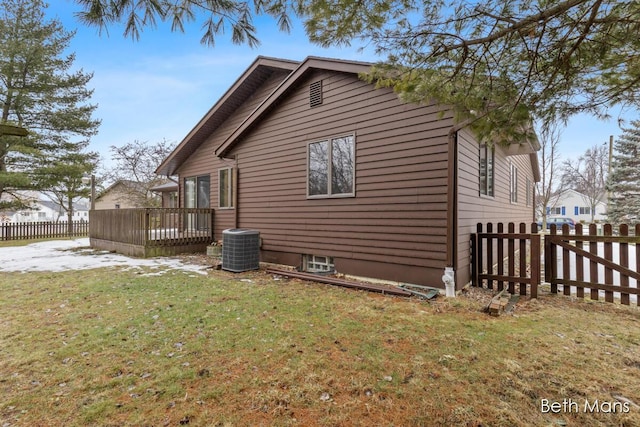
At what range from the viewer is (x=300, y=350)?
286 cm

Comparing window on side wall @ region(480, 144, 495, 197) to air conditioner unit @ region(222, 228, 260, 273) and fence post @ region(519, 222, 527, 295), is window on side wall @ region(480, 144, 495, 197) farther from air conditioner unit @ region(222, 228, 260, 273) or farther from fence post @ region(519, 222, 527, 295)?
air conditioner unit @ region(222, 228, 260, 273)

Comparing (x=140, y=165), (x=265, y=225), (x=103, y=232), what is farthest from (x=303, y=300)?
(x=140, y=165)

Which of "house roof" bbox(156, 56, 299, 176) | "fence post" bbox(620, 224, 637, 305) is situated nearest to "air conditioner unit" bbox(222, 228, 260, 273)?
"house roof" bbox(156, 56, 299, 176)

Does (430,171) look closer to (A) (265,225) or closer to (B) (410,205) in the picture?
(B) (410,205)

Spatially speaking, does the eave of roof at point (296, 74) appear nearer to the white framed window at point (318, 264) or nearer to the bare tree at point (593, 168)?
the white framed window at point (318, 264)

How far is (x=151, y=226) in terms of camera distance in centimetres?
912

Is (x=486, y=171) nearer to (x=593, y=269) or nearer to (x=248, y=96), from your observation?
(x=593, y=269)

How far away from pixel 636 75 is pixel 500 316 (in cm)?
298

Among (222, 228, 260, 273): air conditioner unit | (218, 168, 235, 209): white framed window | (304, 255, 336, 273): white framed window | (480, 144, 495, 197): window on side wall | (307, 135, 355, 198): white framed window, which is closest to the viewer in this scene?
(307, 135, 355, 198): white framed window

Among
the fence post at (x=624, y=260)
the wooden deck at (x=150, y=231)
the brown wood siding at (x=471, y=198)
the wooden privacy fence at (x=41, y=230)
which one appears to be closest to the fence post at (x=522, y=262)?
the brown wood siding at (x=471, y=198)

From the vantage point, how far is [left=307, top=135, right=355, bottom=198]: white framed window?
615 centimetres

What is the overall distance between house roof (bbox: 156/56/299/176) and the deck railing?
2750 mm

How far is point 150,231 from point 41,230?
42.1 feet

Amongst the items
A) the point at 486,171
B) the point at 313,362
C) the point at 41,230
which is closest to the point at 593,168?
→ the point at 486,171
